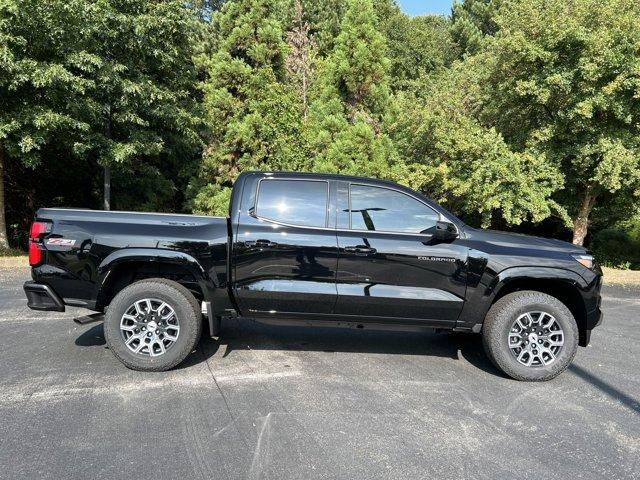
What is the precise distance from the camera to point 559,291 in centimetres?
453

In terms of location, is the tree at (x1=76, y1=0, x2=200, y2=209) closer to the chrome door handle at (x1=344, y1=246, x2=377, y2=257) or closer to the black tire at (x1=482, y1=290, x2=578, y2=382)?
the chrome door handle at (x1=344, y1=246, x2=377, y2=257)

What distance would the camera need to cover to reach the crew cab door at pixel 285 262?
4.16 metres

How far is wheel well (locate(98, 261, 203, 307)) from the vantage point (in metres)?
4.31

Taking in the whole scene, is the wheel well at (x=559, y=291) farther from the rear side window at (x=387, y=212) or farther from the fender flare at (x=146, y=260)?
the fender flare at (x=146, y=260)

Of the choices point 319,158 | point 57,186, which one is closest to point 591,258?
point 319,158

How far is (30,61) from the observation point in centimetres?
970

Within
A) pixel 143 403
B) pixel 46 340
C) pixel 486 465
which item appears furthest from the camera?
pixel 46 340

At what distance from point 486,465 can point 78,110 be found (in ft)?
36.9

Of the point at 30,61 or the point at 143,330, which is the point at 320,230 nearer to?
the point at 143,330

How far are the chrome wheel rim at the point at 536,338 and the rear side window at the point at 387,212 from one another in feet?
4.14

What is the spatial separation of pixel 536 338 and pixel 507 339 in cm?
29

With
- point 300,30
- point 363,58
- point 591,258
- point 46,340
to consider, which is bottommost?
point 46,340

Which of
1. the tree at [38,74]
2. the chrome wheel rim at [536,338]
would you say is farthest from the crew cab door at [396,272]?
the tree at [38,74]

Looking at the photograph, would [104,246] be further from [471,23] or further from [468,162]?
[471,23]
